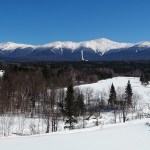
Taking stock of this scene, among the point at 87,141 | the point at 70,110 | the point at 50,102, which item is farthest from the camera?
the point at 50,102

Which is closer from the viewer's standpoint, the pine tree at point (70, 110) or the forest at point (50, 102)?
the pine tree at point (70, 110)

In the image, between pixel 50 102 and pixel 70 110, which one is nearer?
pixel 70 110

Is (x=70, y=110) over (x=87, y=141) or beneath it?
beneath

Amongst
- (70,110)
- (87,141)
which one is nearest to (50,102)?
(70,110)

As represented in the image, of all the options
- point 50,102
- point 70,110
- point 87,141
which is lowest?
point 50,102

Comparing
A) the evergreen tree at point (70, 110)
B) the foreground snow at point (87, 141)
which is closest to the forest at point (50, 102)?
the evergreen tree at point (70, 110)

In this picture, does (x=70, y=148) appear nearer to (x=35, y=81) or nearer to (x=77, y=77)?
(x=35, y=81)

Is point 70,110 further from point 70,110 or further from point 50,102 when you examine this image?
point 50,102

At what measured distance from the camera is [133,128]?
29.3m

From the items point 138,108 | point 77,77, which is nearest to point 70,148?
point 138,108

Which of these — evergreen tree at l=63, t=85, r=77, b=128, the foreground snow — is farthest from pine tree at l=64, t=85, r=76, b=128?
the foreground snow

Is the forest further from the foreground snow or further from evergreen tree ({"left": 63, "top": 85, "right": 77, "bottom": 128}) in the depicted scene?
the foreground snow

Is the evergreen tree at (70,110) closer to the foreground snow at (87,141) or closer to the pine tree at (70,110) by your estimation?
the pine tree at (70,110)

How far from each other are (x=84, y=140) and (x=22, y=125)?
33462 mm
